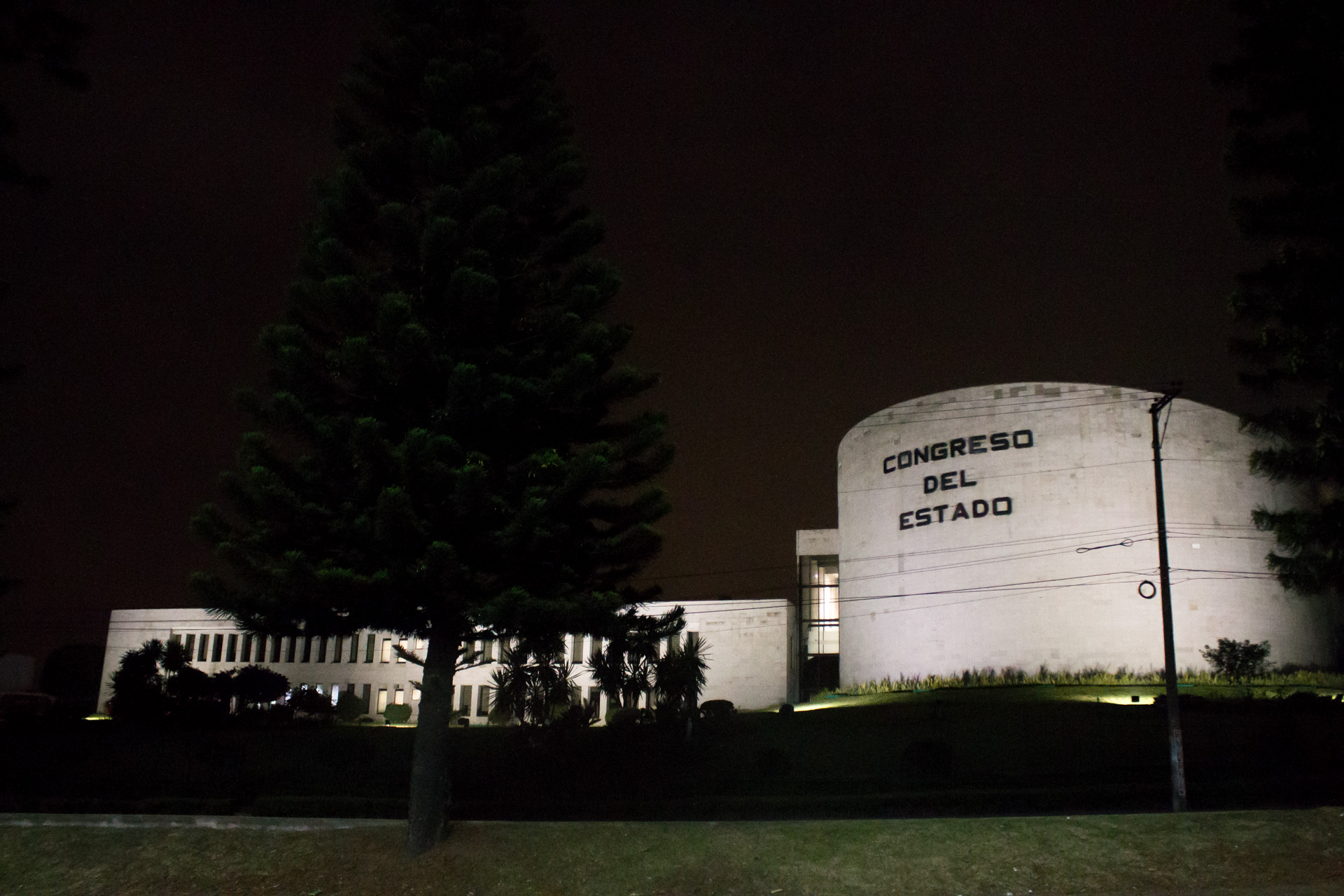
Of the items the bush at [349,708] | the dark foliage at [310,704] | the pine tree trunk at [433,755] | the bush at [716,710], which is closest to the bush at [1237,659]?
the bush at [716,710]

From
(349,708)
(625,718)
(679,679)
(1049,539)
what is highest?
(1049,539)

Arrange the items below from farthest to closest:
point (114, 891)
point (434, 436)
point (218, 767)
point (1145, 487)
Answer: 1. point (1145, 487)
2. point (218, 767)
3. point (434, 436)
4. point (114, 891)

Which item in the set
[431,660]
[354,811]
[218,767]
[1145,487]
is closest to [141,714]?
[218,767]

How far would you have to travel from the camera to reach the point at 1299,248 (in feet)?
59.3

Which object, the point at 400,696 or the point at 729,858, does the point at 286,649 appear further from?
the point at 729,858

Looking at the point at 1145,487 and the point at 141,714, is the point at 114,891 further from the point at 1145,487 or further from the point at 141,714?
the point at 1145,487

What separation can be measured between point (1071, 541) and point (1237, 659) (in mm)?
8248

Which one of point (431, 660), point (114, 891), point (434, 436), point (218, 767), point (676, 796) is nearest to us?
point (114, 891)

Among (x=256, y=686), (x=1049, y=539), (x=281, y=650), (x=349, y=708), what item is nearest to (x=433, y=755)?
(x=256, y=686)

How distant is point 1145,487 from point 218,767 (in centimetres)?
4064

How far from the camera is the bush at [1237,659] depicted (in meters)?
45.8

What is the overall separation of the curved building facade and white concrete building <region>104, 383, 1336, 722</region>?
67 mm

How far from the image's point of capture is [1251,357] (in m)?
18.8

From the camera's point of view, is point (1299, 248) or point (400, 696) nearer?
point (1299, 248)
